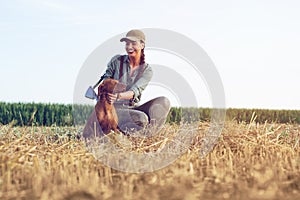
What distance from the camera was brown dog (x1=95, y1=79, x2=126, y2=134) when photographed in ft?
16.2

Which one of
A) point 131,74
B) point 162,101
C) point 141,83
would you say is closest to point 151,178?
point 141,83

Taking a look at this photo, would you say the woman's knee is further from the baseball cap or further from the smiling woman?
the baseball cap

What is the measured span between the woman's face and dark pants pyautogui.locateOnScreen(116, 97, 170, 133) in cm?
61

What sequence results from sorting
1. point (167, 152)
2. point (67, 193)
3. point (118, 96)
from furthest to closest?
point (118, 96) < point (167, 152) < point (67, 193)

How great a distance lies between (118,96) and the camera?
4.98 metres

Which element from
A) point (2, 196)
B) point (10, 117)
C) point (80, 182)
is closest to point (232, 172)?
point (80, 182)

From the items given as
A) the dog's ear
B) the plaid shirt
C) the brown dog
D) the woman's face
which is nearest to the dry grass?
the brown dog

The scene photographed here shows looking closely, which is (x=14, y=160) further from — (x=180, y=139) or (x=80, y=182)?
(x=180, y=139)

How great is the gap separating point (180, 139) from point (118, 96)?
856mm

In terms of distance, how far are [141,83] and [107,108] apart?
0.51m

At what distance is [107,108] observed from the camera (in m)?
5.04

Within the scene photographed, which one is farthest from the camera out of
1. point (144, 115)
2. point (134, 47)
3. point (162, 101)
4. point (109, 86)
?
point (162, 101)

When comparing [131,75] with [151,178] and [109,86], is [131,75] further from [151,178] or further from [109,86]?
[151,178]

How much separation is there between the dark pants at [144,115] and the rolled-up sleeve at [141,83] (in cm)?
17
